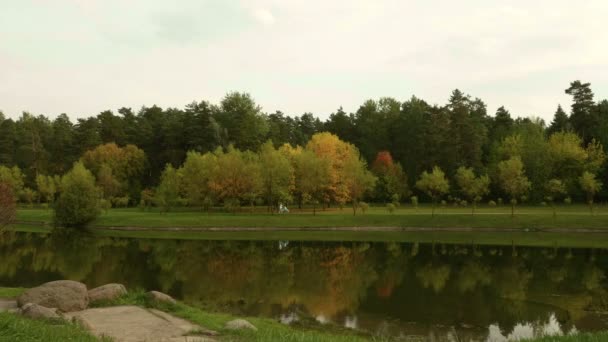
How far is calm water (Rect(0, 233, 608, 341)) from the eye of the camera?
20.6 m

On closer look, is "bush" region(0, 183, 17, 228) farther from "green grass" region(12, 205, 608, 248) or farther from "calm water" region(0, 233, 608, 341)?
"green grass" region(12, 205, 608, 248)

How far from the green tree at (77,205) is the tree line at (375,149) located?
10324 millimetres

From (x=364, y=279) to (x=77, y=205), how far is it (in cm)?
4226

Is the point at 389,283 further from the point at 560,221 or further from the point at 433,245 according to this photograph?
the point at 560,221

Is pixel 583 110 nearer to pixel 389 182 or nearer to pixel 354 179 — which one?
pixel 389 182

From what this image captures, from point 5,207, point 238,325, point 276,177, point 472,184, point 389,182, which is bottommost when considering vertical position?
point 238,325

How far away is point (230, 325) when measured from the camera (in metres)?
15.6

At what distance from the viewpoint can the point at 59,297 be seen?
18172 mm

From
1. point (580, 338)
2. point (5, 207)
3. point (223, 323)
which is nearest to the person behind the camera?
point (580, 338)

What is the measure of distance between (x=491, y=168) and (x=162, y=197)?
165ft

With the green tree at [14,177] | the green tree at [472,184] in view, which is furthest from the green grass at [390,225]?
the green tree at [14,177]

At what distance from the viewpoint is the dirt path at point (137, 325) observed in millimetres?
13828

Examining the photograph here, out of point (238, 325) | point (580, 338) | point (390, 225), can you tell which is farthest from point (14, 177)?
point (580, 338)

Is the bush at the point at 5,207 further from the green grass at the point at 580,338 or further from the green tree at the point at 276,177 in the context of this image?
the green tree at the point at 276,177
